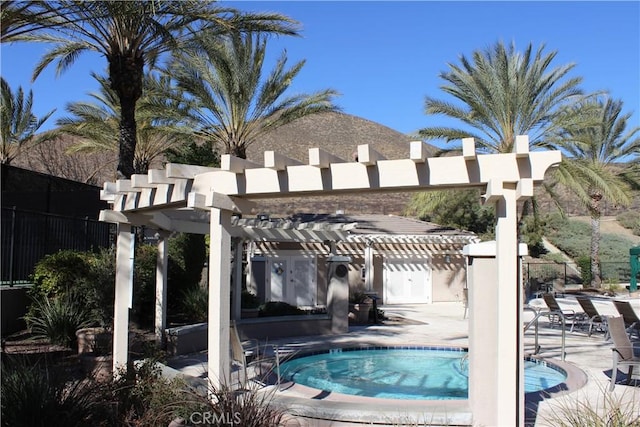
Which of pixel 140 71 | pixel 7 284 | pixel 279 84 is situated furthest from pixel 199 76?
pixel 7 284

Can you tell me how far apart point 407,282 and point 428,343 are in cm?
1226

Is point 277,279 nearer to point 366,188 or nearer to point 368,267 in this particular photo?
point 368,267

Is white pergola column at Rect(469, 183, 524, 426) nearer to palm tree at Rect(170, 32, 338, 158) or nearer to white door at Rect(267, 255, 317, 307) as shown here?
palm tree at Rect(170, 32, 338, 158)

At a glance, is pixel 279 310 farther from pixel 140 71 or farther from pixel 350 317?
pixel 140 71

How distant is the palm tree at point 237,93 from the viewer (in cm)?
1664

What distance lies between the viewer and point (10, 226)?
41.4 feet

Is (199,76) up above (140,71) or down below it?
above

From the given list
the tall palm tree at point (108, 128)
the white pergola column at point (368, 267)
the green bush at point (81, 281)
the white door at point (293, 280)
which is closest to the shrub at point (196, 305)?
the green bush at point (81, 281)

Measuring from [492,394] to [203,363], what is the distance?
5823 millimetres

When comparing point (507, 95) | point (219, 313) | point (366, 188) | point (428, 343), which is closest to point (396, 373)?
point (428, 343)

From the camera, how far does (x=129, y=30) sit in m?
11.5

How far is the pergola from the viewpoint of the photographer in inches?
221

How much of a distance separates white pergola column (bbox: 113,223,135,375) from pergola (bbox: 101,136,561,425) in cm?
17

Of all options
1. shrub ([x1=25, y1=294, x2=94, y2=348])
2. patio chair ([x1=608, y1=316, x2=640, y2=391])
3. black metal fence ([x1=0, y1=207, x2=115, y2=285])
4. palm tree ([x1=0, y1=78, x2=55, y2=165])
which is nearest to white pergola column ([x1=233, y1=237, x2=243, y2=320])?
shrub ([x1=25, y1=294, x2=94, y2=348])
